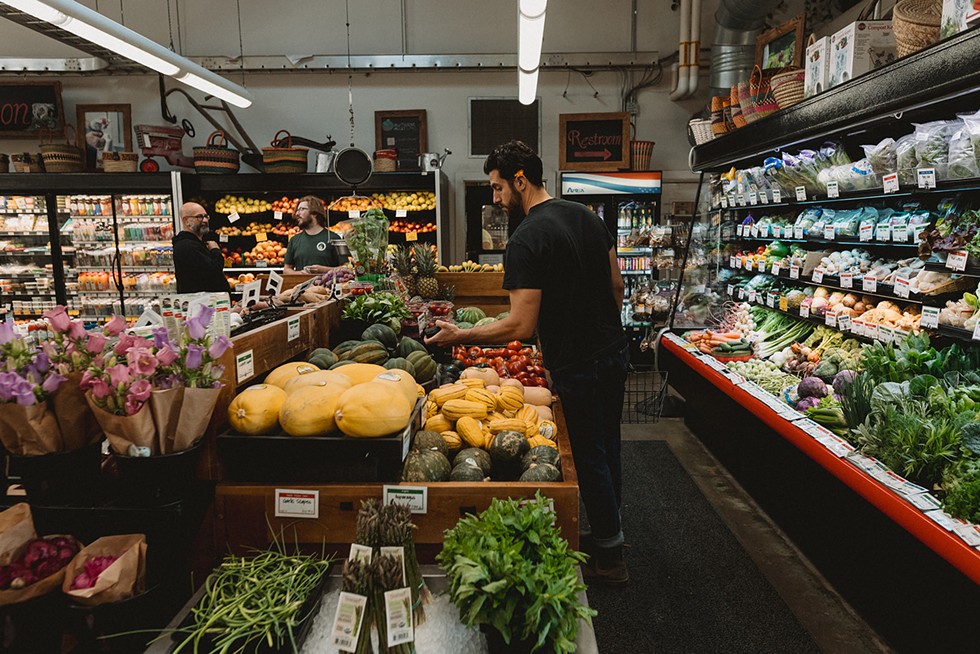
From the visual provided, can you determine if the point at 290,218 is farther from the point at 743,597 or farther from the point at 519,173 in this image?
the point at 743,597

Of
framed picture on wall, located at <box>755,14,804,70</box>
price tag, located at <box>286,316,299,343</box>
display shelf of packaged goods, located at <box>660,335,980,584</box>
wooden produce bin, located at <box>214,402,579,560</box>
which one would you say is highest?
framed picture on wall, located at <box>755,14,804,70</box>

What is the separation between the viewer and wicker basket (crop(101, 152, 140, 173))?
691 cm

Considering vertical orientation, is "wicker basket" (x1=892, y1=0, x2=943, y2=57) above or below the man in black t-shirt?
above

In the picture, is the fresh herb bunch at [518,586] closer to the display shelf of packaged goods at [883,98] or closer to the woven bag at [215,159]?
the display shelf of packaged goods at [883,98]

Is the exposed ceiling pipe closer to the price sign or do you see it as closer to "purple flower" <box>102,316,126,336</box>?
the price sign

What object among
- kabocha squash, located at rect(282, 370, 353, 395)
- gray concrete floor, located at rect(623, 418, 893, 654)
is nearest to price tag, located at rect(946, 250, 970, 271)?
gray concrete floor, located at rect(623, 418, 893, 654)

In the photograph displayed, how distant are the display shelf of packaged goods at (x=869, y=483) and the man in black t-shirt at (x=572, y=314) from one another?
3.09 ft

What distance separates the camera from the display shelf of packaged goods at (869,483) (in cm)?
194

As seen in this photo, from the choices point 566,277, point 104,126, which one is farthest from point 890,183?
point 104,126

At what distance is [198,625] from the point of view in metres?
1.39

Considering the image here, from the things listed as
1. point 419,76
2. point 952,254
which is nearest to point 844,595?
point 952,254

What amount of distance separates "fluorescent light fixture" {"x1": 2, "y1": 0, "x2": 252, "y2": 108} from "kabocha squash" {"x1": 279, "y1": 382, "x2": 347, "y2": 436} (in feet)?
10.0

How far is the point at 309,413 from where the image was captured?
5.62 ft

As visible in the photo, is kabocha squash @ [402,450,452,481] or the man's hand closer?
kabocha squash @ [402,450,452,481]
